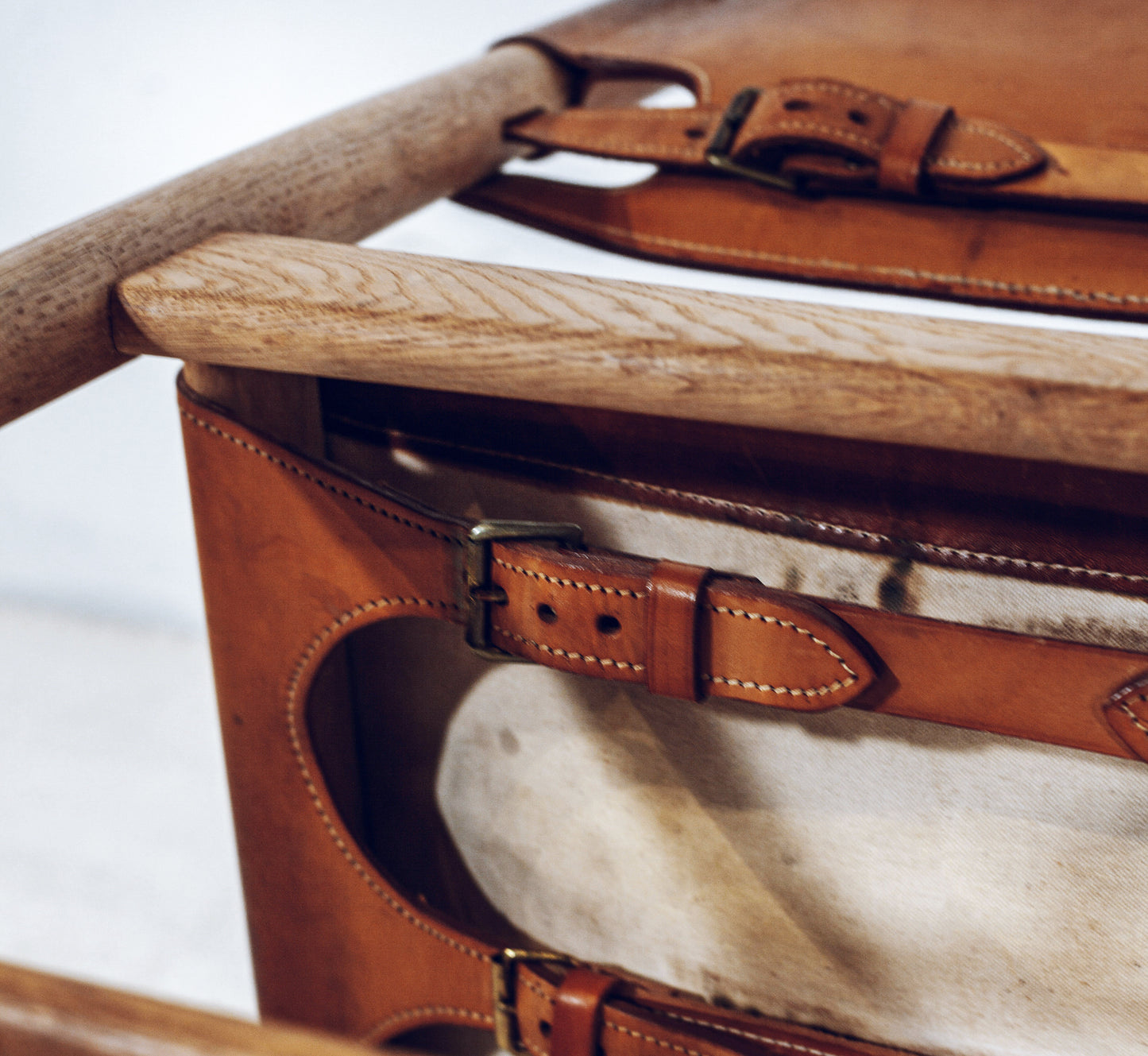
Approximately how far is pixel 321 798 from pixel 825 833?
21cm

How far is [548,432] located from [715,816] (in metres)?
0.16

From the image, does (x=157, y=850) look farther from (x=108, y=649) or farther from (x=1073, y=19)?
(x=1073, y=19)

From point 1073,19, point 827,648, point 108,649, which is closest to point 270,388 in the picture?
point 827,648

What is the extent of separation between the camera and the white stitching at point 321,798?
44cm

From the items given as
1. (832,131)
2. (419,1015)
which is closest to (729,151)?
(832,131)

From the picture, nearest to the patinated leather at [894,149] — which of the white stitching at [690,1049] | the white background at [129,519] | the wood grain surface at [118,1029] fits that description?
the white background at [129,519]

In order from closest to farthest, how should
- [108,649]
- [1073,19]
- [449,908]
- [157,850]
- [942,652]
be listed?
[942,652] → [449,908] → [1073,19] → [157,850] → [108,649]

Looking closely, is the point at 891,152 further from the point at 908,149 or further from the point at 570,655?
the point at 570,655

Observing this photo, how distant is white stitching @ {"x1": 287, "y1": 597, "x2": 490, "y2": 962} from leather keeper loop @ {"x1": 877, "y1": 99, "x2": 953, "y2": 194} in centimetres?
31

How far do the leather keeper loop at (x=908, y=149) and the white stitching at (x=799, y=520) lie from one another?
22cm

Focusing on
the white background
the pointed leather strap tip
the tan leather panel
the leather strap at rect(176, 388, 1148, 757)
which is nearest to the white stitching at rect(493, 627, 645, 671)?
Answer: the leather strap at rect(176, 388, 1148, 757)

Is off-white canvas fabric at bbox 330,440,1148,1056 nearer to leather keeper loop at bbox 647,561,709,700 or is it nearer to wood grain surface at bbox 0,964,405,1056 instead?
leather keeper loop at bbox 647,561,709,700

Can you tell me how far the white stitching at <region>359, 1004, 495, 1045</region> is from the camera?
493mm

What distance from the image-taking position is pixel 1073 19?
→ 26.7 inches
